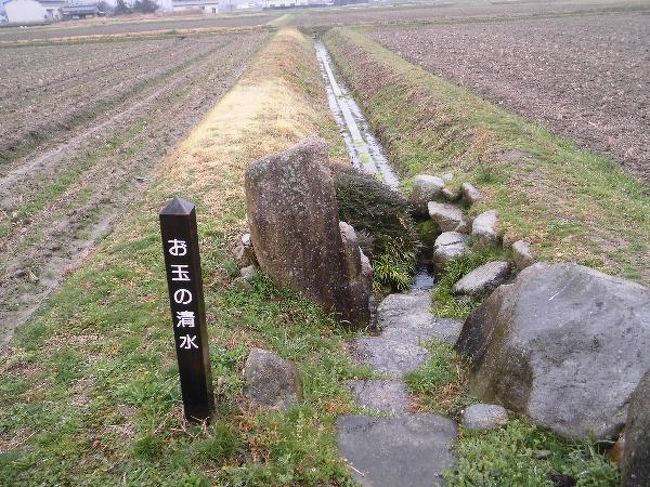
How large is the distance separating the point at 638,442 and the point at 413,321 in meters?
4.97

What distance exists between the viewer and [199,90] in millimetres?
28375

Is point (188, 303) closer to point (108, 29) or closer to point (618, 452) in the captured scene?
point (618, 452)

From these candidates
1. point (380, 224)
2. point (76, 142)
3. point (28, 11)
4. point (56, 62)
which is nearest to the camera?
point (380, 224)

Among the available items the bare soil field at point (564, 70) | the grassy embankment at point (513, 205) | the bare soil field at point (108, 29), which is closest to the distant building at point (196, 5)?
the bare soil field at point (108, 29)

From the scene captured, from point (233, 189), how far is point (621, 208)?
313 inches

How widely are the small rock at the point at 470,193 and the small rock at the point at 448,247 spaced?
1.14m

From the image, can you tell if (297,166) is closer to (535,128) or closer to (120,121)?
(535,128)

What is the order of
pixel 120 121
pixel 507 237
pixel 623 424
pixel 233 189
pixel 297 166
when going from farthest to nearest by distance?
pixel 120 121
pixel 233 189
pixel 507 237
pixel 297 166
pixel 623 424

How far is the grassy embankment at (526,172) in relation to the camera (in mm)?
8906

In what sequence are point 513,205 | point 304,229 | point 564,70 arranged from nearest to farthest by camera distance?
point 304,229 < point 513,205 < point 564,70

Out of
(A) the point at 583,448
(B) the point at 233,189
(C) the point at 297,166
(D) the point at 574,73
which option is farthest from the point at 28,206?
(D) the point at 574,73

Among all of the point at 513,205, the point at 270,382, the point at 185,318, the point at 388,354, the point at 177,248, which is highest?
the point at 177,248

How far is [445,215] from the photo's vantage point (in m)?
11.4

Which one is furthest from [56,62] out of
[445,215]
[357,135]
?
[445,215]
